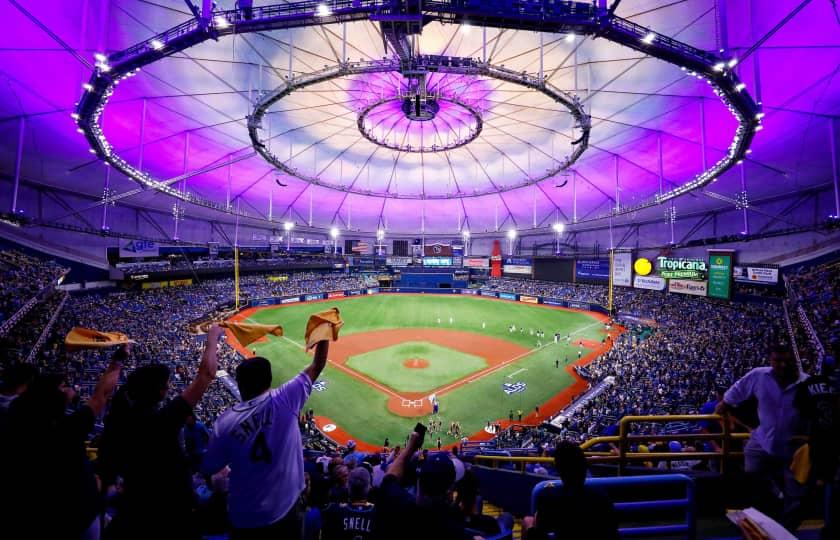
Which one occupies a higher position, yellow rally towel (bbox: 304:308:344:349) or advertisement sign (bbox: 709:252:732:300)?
advertisement sign (bbox: 709:252:732:300)

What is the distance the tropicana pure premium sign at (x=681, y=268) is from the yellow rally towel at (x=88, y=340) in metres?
49.3

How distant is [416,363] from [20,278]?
30.9m

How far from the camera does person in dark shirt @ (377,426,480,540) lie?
2197mm

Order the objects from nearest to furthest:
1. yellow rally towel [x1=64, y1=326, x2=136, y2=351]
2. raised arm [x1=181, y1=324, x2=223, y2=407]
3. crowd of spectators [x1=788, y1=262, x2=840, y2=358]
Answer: raised arm [x1=181, y1=324, x2=223, y2=407]
yellow rally towel [x1=64, y1=326, x2=136, y2=351]
crowd of spectators [x1=788, y1=262, x2=840, y2=358]

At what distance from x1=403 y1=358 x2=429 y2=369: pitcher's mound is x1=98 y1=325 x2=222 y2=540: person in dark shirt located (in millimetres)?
25950

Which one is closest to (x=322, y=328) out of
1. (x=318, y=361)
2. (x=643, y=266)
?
(x=318, y=361)

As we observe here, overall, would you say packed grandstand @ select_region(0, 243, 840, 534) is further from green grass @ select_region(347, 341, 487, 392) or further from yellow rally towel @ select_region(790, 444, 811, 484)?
green grass @ select_region(347, 341, 487, 392)

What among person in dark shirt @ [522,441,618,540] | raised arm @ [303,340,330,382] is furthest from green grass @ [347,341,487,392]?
person in dark shirt @ [522,441,618,540]

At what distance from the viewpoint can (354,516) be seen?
3.36 metres

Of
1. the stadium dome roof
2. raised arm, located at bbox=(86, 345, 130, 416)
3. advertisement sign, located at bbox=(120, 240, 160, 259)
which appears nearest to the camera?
raised arm, located at bbox=(86, 345, 130, 416)

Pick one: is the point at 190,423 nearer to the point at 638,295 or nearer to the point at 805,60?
the point at 805,60

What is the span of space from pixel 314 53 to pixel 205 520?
23.5m

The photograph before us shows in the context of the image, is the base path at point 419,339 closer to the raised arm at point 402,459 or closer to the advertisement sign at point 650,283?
the raised arm at point 402,459

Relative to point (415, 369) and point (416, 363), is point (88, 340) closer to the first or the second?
point (415, 369)
